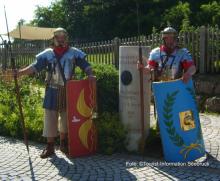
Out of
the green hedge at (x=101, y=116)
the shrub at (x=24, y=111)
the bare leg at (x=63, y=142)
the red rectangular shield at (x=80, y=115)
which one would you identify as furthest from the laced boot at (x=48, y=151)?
the shrub at (x=24, y=111)

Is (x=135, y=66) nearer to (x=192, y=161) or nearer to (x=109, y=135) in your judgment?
(x=109, y=135)

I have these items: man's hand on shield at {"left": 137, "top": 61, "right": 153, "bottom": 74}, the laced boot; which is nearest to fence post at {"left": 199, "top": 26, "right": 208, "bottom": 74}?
man's hand on shield at {"left": 137, "top": 61, "right": 153, "bottom": 74}

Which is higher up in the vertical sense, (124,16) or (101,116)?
(124,16)

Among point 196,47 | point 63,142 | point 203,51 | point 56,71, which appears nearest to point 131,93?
point 56,71

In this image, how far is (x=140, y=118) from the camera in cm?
687

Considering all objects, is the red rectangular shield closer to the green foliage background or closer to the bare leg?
the bare leg

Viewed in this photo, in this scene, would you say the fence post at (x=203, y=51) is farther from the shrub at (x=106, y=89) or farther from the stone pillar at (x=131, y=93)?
the stone pillar at (x=131, y=93)

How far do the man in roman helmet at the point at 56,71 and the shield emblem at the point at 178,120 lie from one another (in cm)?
115

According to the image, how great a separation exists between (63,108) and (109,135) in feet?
2.58

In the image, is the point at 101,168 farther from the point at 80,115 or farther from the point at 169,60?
the point at 169,60

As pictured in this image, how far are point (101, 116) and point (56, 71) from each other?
104cm

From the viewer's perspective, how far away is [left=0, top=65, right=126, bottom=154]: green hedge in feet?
22.5

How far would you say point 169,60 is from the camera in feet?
20.9

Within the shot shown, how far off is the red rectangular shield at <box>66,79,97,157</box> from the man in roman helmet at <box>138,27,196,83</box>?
868mm
